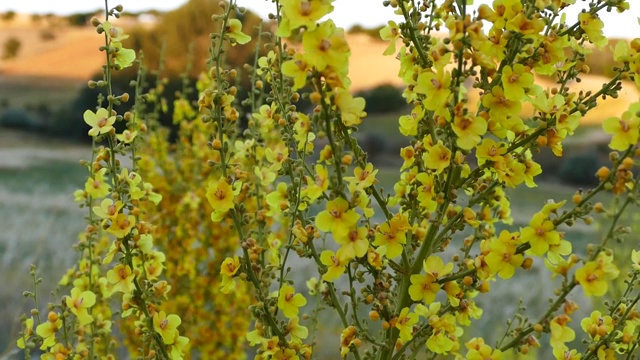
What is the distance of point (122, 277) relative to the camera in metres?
1.41

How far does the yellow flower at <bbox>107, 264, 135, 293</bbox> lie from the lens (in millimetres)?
1393

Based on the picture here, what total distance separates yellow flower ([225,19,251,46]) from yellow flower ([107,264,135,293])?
0.55 meters

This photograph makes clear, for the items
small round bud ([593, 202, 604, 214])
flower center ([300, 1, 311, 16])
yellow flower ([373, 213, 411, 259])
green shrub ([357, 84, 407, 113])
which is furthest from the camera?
green shrub ([357, 84, 407, 113])

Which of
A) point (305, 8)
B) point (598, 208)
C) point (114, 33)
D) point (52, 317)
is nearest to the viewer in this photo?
point (305, 8)

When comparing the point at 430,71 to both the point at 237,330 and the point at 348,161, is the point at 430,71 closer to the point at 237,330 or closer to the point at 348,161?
the point at 348,161

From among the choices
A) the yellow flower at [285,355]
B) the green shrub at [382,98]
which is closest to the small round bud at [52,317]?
the yellow flower at [285,355]

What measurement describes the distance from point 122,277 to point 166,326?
5.8 inches

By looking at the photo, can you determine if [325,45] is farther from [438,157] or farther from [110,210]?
[110,210]

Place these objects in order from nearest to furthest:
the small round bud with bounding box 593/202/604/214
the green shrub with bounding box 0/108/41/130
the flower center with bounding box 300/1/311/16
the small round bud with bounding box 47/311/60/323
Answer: the flower center with bounding box 300/1/311/16, the small round bud with bounding box 593/202/604/214, the small round bud with bounding box 47/311/60/323, the green shrub with bounding box 0/108/41/130

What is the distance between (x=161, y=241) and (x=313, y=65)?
2897 mm

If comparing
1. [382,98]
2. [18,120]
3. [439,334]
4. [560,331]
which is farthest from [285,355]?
[18,120]

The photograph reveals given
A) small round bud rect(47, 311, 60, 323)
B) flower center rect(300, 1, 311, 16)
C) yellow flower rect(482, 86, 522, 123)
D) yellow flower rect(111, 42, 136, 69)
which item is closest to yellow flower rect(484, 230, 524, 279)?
yellow flower rect(482, 86, 522, 123)

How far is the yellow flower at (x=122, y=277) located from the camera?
1.39m

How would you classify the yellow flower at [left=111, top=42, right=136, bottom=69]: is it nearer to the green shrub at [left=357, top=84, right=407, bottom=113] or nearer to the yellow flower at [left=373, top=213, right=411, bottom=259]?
the yellow flower at [left=373, top=213, right=411, bottom=259]
